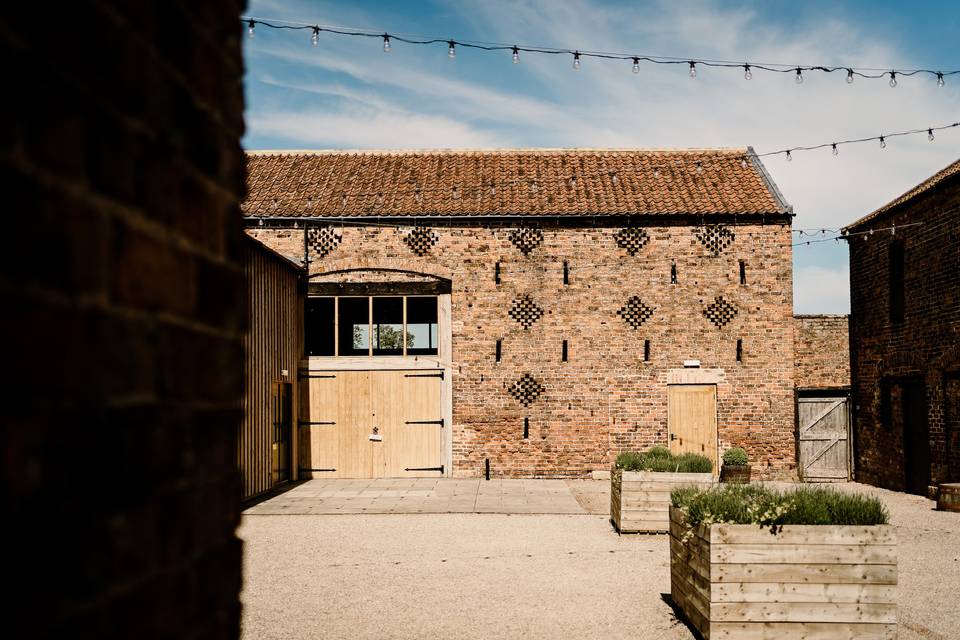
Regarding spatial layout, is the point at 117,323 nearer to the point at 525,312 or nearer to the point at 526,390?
the point at 526,390

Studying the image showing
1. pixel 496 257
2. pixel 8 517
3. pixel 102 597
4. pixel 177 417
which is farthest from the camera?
pixel 496 257

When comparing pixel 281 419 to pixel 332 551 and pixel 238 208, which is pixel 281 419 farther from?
pixel 238 208

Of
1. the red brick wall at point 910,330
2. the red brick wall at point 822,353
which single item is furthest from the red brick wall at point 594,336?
the red brick wall at point 910,330

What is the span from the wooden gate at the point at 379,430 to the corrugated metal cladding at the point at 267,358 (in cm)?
57

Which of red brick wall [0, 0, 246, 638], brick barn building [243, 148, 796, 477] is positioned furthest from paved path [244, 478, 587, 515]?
red brick wall [0, 0, 246, 638]

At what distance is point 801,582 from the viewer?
522 cm

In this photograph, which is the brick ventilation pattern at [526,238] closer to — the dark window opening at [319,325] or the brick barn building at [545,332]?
the brick barn building at [545,332]

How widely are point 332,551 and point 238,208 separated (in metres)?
8.22

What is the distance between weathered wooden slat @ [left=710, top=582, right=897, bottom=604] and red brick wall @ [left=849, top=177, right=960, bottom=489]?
387 inches

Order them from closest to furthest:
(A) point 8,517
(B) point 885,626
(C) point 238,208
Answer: (A) point 8,517
(C) point 238,208
(B) point 885,626

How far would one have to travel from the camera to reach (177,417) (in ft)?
3.59

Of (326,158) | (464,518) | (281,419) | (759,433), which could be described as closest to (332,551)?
(464,518)

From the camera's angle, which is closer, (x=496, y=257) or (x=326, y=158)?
(x=496, y=257)

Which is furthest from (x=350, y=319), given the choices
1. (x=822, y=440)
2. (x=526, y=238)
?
(x=822, y=440)
